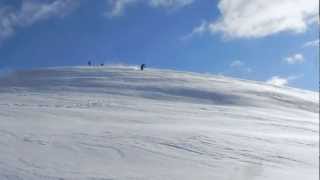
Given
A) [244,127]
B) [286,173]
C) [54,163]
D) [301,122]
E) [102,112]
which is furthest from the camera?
[301,122]

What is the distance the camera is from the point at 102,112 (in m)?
17.2

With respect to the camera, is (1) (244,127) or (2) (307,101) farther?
(2) (307,101)

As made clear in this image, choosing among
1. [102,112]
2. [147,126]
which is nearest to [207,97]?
[102,112]

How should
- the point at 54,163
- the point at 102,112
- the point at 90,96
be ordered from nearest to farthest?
the point at 54,163 < the point at 102,112 < the point at 90,96

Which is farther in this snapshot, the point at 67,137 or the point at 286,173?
the point at 67,137

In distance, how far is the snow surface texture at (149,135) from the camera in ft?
Answer: 29.5

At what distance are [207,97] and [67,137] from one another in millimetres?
14998

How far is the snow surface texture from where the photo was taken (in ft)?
29.5

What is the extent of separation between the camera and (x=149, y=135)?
1217 cm

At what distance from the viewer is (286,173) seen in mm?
9844

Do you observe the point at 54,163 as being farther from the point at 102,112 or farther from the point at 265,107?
the point at 265,107

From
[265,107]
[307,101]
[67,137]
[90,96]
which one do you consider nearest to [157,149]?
[67,137]

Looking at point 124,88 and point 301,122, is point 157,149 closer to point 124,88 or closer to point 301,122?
point 301,122

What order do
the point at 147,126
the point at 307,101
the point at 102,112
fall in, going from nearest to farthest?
the point at 147,126, the point at 102,112, the point at 307,101
